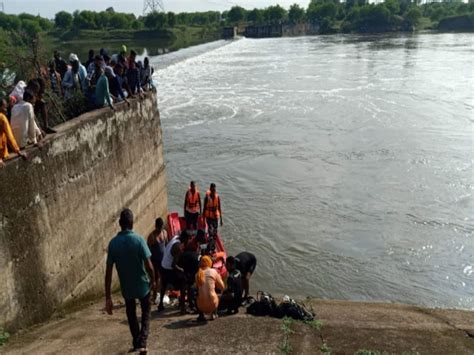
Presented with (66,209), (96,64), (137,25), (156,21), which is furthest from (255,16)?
(66,209)

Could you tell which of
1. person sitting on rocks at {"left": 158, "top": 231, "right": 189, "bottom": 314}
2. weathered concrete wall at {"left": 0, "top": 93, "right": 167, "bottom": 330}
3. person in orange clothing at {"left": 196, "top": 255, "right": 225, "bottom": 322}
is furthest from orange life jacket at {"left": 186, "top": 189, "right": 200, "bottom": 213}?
person in orange clothing at {"left": 196, "top": 255, "right": 225, "bottom": 322}

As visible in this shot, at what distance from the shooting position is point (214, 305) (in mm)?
7172

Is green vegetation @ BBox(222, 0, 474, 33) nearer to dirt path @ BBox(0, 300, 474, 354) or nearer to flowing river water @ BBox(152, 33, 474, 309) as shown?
flowing river water @ BBox(152, 33, 474, 309)

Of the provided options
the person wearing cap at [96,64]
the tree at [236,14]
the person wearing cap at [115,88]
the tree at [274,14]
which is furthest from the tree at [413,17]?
the person wearing cap at [115,88]

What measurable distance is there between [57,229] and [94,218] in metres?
1.35

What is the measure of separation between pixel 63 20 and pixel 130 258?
371 feet

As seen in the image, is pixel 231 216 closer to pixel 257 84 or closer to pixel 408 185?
pixel 408 185

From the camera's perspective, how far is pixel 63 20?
348 feet

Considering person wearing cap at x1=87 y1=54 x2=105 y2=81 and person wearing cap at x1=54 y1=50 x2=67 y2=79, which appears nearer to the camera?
person wearing cap at x1=87 y1=54 x2=105 y2=81

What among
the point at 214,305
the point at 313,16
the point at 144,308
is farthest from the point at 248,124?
the point at 313,16

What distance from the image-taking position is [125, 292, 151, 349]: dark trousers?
5.40 metres

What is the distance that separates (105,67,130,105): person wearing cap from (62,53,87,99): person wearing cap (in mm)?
553

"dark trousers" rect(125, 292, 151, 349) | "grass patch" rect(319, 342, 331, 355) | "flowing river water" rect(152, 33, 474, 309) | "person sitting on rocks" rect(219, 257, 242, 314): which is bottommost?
"flowing river water" rect(152, 33, 474, 309)

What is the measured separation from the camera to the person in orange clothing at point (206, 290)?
279 inches
